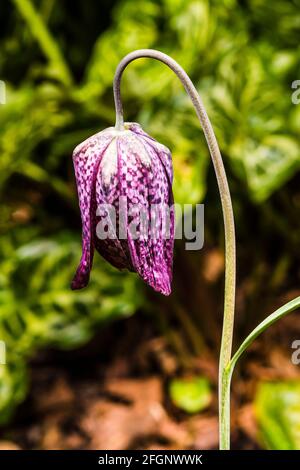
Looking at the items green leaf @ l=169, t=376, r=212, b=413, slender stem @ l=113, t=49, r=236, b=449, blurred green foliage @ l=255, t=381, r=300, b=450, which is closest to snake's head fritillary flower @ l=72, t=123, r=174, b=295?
slender stem @ l=113, t=49, r=236, b=449

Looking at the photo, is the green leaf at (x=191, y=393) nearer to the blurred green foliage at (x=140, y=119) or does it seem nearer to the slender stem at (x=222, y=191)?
the blurred green foliage at (x=140, y=119)

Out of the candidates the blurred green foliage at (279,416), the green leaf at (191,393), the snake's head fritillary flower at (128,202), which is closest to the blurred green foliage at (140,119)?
the green leaf at (191,393)

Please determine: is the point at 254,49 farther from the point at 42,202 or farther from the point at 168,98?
the point at 42,202

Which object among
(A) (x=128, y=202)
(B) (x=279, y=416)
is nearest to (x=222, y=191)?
(A) (x=128, y=202)

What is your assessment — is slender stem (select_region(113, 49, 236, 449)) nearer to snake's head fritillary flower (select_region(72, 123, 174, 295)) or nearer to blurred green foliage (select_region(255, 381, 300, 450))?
snake's head fritillary flower (select_region(72, 123, 174, 295))

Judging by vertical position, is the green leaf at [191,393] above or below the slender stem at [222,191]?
above

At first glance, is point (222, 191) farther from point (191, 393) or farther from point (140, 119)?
point (191, 393)
